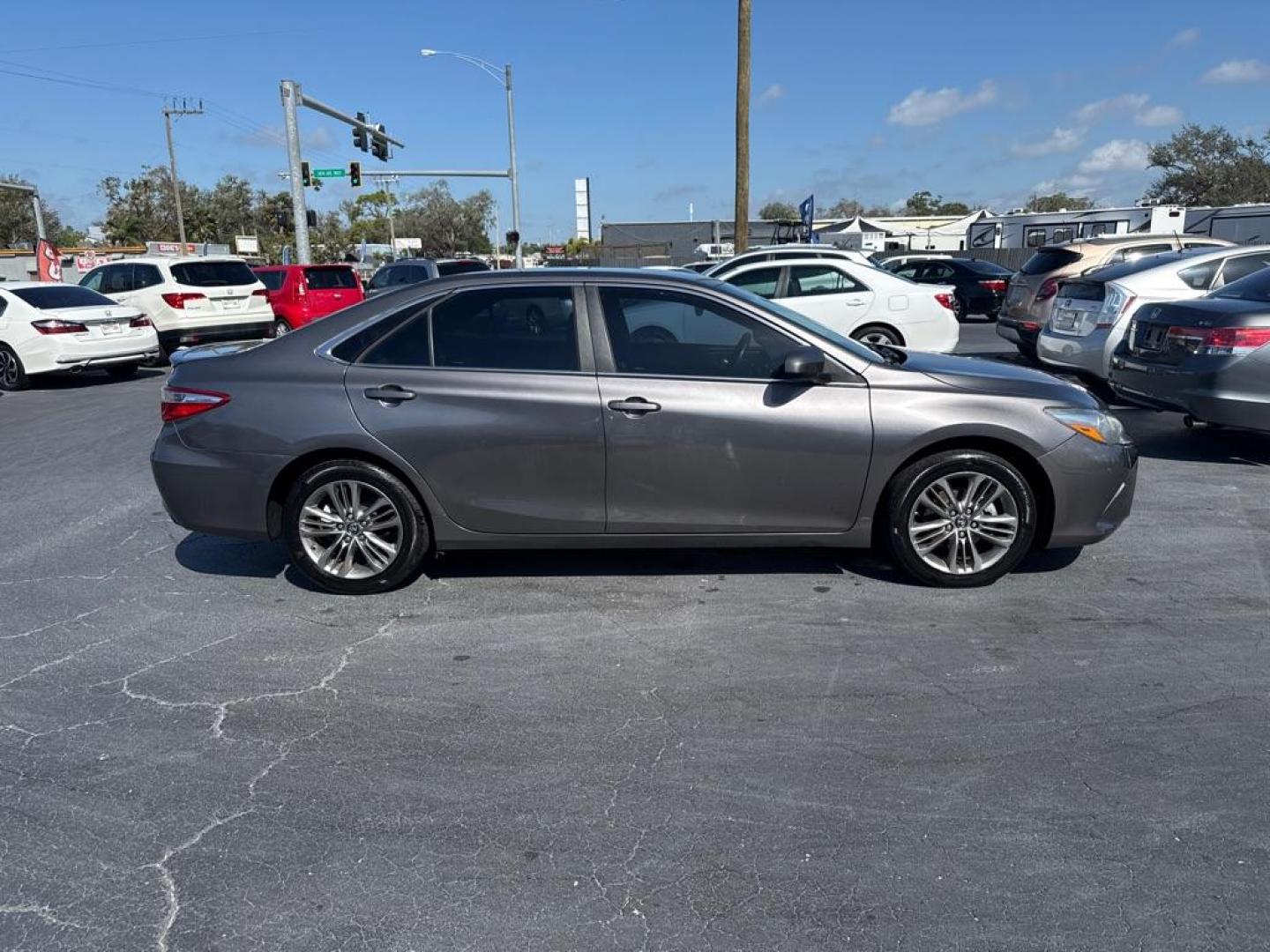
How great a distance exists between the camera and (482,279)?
5.26 meters

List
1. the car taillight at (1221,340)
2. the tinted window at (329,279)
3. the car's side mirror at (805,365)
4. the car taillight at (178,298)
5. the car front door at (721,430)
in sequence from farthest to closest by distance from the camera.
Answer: the tinted window at (329,279) < the car taillight at (178,298) < the car taillight at (1221,340) < the car front door at (721,430) < the car's side mirror at (805,365)

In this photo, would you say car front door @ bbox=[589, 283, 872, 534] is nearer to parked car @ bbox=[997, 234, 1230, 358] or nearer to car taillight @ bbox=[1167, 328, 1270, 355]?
car taillight @ bbox=[1167, 328, 1270, 355]

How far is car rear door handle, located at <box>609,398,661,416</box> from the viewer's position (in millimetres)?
4941

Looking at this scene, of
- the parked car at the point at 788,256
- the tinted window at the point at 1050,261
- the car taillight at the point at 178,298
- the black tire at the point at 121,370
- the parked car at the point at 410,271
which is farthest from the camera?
the parked car at the point at 410,271

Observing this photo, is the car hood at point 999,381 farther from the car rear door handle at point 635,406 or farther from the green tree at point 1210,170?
the green tree at point 1210,170

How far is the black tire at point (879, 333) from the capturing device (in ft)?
41.4

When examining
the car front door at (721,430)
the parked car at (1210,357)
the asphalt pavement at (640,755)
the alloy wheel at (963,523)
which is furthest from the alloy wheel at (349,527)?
the parked car at (1210,357)

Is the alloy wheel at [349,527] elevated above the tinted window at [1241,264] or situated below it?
below

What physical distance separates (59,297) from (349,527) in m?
11.7

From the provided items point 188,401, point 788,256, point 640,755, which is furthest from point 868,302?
point 640,755

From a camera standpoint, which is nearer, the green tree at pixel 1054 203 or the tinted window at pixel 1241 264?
the tinted window at pixel 1241 264

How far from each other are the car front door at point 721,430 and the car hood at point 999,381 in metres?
0.47

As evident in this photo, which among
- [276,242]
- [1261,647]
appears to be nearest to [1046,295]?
[1261,647]

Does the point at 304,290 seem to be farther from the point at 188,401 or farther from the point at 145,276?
the point at 188,401
